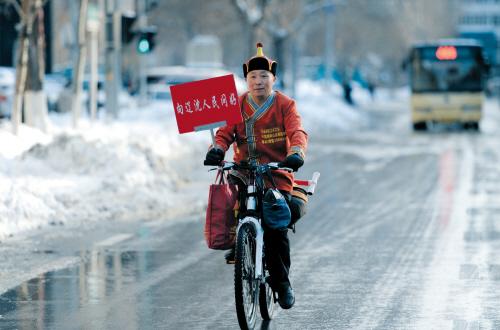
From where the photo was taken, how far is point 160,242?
12.2 meters

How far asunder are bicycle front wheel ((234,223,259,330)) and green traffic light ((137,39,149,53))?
23.4 m

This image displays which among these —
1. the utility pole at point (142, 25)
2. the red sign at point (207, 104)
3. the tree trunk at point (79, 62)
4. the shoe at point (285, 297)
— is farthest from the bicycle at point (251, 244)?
the utility pole at point (142, 25)

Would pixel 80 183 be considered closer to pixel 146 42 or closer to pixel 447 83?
pixel 146 42

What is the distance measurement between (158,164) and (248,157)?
993 cm

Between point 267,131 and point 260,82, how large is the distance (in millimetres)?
294

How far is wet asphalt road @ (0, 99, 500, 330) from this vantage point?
8094mm

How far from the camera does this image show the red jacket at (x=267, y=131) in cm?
771

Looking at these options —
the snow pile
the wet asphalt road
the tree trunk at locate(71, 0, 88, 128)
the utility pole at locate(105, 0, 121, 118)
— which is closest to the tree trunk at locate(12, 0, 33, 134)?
the tree trunk at locate(71, 0, 88, 128)

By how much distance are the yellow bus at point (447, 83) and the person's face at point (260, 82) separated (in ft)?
107

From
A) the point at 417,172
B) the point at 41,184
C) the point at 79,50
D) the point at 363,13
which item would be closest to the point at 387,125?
the point at 79,50

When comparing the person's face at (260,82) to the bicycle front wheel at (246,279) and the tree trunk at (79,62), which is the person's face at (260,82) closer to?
the bicycle front wheel at (246,279)

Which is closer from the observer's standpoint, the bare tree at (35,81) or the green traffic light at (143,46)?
the bare tree at (35,81)

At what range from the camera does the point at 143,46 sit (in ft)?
101

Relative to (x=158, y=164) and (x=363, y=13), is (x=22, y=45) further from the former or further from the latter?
(x=363, y=13)
